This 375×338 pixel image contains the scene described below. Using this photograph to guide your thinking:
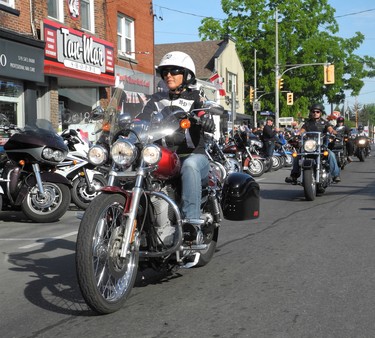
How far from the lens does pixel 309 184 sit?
10.7 meters

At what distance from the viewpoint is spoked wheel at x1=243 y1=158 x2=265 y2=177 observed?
17766 millimetres

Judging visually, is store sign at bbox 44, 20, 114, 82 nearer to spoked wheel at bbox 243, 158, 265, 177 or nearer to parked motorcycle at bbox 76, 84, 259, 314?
spoked wheel at bbox 243, 158, 265, 177

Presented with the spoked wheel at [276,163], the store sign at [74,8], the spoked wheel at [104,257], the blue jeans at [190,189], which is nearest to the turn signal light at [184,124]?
the blue jeans at [190,189]

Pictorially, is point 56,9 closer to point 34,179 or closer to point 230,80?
point 34,179

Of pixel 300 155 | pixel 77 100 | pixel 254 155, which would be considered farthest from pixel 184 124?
pixel 77 100

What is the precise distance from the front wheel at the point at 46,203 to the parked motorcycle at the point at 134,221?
13.8 feet

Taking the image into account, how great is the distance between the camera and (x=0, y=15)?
1487 centimetres

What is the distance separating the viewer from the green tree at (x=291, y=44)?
5234 centimetres

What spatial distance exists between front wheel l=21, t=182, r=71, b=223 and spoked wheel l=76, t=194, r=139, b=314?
469 cm

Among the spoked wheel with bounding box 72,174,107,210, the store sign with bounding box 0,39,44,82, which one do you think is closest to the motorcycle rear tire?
the spoked wheel with bounding box 72,174,107,210

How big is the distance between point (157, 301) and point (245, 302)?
2.05ft

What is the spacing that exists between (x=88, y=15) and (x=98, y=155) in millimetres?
16434

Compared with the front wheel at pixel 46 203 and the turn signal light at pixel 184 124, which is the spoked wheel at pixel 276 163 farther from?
the turn signal light at pixel 184 124

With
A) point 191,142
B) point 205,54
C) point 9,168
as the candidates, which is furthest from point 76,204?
point 205,54
